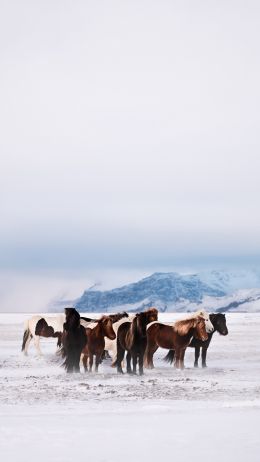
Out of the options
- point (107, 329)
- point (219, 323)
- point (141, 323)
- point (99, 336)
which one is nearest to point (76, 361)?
point (99, 336)

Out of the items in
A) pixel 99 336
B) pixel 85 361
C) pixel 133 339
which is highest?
pixel 99 336

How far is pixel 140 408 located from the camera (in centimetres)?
1050

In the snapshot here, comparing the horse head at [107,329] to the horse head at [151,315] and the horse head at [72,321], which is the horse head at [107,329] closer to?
the horse head at [72,321]

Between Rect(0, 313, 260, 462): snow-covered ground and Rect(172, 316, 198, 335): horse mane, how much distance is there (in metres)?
0.99

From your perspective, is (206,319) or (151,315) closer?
(151,315)

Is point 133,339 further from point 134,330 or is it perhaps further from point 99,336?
point 99,336

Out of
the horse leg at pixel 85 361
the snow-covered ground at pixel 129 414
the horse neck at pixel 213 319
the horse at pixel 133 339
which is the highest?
the horse neck at pixel 213 319

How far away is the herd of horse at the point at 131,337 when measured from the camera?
53.4 feet

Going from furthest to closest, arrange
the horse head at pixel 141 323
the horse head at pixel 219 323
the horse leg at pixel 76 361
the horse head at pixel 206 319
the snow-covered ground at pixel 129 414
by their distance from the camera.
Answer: the horse head at pixel 219 323 → the horse head at pixel 206 319 → the horse leg at pixel 76 361 → the horse head at pixel 141 323 → the snow-covered ground at pixel 129 414

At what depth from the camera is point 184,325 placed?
17.8 metres

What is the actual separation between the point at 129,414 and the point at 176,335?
833 cm

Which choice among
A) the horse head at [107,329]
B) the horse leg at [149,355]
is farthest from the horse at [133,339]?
the horse leg at [149,355]

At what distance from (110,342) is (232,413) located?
27.5ft

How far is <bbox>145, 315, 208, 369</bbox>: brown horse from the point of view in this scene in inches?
698
